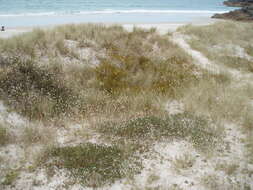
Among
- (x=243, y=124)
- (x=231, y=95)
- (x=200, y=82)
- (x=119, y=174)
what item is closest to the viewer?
(x=119, y=174)

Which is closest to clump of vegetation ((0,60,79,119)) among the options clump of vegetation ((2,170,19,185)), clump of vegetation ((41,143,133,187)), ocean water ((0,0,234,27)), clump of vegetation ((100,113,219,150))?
clump of vegetation ((41,143,133,187))

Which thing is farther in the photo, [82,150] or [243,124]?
[243,124]

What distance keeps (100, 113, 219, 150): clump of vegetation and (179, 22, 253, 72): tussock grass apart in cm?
651

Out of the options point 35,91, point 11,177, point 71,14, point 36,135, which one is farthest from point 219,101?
point 71,14

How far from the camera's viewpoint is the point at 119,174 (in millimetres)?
4668

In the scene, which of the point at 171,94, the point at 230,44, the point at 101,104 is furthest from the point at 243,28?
the point at 101,104

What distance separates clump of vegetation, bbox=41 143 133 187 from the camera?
4551 millimetres

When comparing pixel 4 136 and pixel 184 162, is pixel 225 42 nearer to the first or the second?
pixel 184 162

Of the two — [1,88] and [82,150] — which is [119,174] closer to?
[82,150]

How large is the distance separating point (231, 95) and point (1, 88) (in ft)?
23.9

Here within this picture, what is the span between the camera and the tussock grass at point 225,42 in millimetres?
11883

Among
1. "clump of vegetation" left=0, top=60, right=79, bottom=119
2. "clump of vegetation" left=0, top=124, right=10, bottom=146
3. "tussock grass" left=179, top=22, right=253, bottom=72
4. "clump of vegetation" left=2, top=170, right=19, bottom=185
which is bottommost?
"clump of vegetation" left=2, top=170, right=19, bottom=185

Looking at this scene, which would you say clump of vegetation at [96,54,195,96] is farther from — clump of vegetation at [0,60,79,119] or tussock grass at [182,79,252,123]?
clump of vegetation at [0,60,79,119]

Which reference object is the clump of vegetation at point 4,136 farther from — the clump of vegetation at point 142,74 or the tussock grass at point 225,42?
the tussock grass at point 225,42
